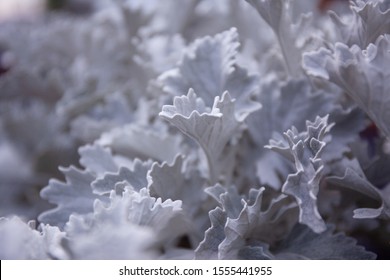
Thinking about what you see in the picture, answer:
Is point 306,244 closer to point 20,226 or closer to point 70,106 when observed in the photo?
point 20,226

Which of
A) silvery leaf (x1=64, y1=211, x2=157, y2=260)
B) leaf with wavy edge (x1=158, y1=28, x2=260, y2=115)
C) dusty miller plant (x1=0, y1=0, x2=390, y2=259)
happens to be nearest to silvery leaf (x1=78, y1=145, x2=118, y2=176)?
dusty miller plant (x1=0, y1=0, x2=390, y2=259)

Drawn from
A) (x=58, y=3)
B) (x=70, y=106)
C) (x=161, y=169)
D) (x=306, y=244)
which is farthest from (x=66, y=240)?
(x=58, y=3)

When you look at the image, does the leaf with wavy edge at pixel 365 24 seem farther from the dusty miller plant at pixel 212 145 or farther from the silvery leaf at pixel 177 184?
the silvery leaf at pixel 177 184

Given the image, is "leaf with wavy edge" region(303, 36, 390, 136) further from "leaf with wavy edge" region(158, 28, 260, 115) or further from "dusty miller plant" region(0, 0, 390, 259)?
"leaf with wavy edge" region(158, 28, 260, 115)

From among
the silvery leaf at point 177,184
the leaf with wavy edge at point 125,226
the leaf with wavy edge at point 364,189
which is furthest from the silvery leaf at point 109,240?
the leaf with wavy edge at point 364,189

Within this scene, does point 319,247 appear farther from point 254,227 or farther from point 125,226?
point 125,226

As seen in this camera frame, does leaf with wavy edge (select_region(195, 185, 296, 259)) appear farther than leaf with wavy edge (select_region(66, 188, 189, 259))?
Yes

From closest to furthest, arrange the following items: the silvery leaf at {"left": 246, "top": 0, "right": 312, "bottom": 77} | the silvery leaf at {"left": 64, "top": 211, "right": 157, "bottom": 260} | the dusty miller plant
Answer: the silvery leaf at {"left": 64, "top": 211, "right": 157, "bottom": 260}
the dusty miller plant
the silvery leaf at {"left": 246, "top": 0, "right": 312, "bottom": 77}
